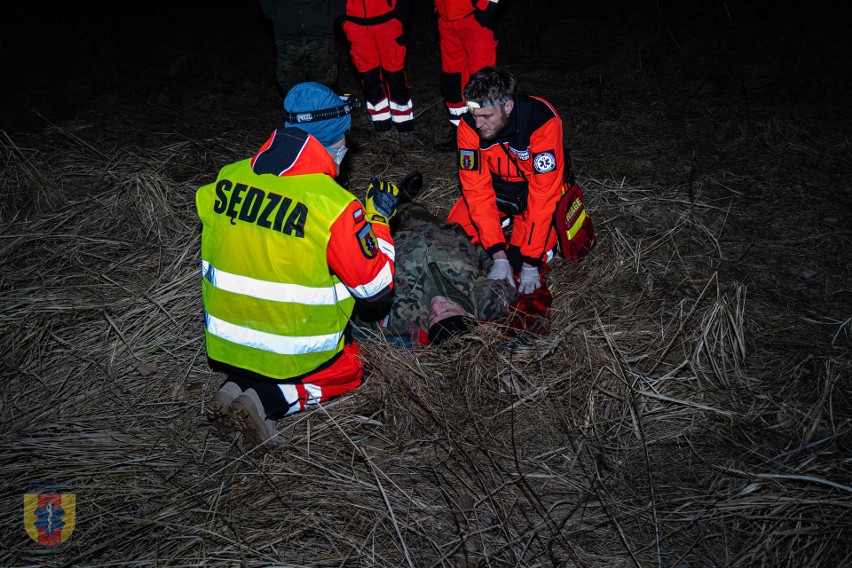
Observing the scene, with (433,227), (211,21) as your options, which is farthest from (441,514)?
(211,21)

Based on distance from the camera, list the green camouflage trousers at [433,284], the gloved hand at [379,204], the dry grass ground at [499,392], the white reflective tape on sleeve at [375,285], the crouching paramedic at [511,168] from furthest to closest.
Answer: the crouching paramedic at [511,168], the green camouflage trousers at [433,284], the gloved hand at [379,204], the white reflective tape on sleeve at [375,285], the dry grass ground at [499,392]

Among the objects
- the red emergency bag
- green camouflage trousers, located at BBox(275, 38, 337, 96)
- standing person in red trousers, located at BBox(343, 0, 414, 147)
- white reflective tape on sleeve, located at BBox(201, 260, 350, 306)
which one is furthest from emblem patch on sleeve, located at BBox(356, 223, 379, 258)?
green camouflage trousers, located at BBox(275, 38, 337, 96)

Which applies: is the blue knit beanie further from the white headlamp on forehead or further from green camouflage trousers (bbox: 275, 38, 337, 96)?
green camouflage trousers (bbox: 275, 38, 337, 96)

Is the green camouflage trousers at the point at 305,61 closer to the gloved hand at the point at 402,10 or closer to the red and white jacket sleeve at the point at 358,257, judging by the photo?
the gloved hand at the point at 402,10

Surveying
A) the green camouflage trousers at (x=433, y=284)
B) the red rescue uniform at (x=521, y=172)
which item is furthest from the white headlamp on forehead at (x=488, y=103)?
the green camouflage trousers at (x=433, y=284)

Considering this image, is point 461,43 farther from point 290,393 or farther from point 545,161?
point 290,393

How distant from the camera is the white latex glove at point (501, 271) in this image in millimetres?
3631

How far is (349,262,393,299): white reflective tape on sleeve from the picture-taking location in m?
2.58

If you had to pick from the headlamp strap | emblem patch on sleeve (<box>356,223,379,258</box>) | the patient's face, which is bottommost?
the patient's face

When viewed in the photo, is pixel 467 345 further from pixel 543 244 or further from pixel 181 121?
→ pixel 181 121

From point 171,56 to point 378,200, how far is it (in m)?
6.23

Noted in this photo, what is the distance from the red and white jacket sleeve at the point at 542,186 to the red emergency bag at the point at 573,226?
67mm

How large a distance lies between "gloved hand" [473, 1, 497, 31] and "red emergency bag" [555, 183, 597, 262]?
1907 millimetres

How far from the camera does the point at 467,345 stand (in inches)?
123
